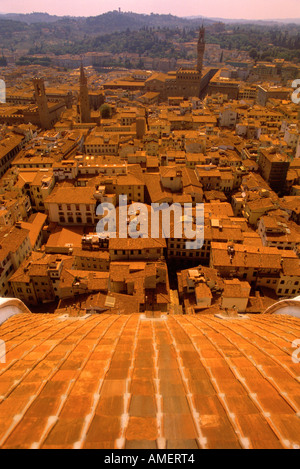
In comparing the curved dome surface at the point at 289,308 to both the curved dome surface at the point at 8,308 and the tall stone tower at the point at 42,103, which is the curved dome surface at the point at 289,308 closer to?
the curved dome surface at the point at 8,308

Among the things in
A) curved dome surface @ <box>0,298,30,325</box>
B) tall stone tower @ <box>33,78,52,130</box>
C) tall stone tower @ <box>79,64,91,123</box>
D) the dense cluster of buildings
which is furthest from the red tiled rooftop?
tall stone tower @ <box>79,64,91,123</box>

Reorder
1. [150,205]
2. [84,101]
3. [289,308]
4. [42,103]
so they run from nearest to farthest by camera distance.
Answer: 1. [289,308]
2. [150,205]
3. [42,103]
4. [84,101]

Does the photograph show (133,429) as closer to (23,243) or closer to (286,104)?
(23,243)

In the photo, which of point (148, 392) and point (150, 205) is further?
point (150, 205)

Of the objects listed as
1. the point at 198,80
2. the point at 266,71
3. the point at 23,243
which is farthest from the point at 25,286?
the point at 266,71

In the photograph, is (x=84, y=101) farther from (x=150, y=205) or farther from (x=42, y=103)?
(x=150, y=205)

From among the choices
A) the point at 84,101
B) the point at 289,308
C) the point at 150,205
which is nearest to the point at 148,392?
the point at 289,308

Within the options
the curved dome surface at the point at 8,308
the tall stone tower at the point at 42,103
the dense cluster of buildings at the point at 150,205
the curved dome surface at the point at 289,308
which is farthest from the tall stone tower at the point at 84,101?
the curved dome surface at the point at 289,308

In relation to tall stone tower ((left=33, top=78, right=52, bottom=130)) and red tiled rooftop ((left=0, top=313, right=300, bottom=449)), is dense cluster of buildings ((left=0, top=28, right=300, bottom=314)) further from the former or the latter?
red tiled rooftop ((left=0, top=313, right=300, bottom=449))
